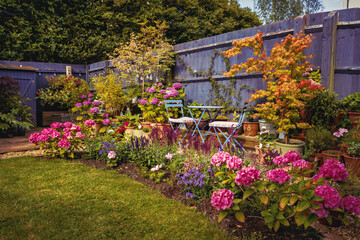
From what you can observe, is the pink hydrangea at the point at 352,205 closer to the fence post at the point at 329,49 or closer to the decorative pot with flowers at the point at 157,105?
the fence post at the point at 329,49

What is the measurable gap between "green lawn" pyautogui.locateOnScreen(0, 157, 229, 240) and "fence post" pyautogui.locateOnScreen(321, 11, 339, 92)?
3346mm

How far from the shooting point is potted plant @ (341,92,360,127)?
Result: 3.74 metres

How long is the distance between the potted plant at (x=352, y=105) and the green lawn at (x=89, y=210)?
9.70 ft

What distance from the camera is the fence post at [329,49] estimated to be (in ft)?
13.6

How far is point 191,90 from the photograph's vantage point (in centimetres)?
682

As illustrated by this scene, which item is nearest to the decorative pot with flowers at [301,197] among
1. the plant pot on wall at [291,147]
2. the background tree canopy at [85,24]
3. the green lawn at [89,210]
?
the green lawn at [89,210]

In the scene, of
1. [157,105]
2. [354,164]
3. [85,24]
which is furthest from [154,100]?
[85,24]

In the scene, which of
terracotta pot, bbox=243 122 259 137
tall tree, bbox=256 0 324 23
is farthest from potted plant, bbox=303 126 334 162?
tall tree, bbox=256 0 324 23

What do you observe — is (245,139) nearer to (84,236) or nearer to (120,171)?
(120,171)

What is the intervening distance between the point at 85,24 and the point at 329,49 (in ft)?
36.5

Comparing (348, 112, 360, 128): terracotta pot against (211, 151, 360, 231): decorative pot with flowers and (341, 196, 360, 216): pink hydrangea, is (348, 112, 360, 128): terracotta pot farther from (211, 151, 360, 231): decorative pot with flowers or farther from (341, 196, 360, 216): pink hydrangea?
(341, 196, 360, 216): pink hydrangea

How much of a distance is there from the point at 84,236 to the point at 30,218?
66 centimetres

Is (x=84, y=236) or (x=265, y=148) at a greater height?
(x=265, y=148)

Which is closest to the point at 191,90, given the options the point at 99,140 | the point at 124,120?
the point at 124,120
